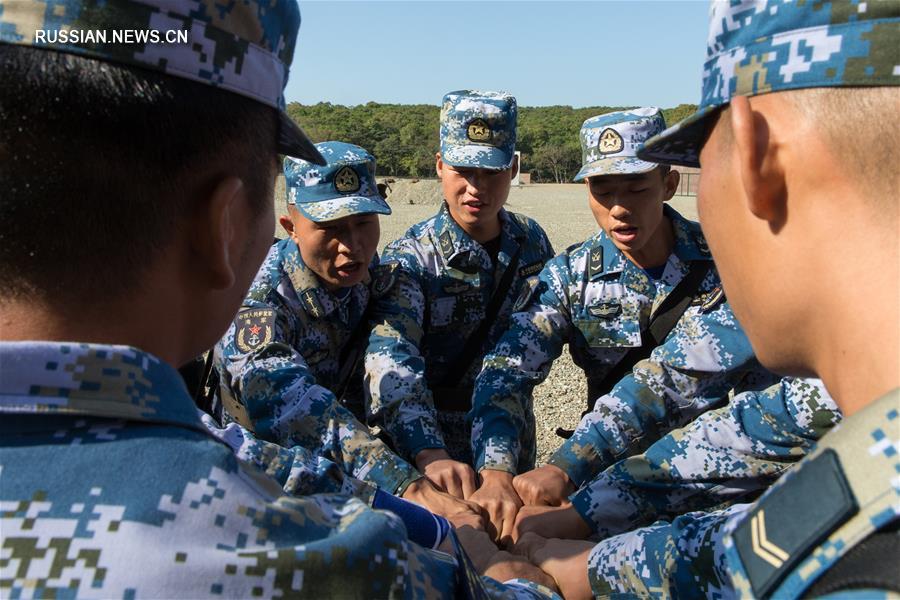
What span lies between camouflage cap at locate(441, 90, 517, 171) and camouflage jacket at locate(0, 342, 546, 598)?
351 centimetres

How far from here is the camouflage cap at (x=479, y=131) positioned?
15.0 feet

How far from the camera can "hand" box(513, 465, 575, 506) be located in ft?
10.4

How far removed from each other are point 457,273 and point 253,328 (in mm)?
1460

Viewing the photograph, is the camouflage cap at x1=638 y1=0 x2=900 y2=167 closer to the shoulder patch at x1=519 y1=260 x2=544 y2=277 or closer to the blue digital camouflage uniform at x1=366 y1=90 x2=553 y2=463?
the blue digital camouflage uniform at x1=366 y1=90 x2=553 y2=463

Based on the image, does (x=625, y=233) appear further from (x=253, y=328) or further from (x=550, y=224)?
(x=550, y=224)

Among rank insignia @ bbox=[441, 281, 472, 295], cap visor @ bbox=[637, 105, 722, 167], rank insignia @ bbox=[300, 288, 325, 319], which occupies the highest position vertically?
cap visor @ bbox=[637, 105, 722, 167]

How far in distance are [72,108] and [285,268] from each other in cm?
286

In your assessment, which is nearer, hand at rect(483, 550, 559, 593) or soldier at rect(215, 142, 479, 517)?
hand at rect(483, 550, 559, 593)

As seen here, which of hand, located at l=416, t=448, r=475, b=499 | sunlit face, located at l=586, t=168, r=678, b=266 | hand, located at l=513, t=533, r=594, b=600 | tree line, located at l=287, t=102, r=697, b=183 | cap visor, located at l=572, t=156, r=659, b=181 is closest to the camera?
hand, located at l=513, t=533, r=594, b=600

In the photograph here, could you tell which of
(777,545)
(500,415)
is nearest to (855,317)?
(777,545)

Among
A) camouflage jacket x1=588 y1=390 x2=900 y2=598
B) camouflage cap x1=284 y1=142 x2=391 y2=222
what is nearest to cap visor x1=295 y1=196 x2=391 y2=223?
camouflage cap x1=284 y1=142 x2=391 y2=222

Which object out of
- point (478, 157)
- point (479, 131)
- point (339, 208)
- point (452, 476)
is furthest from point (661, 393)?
point (479, 131)

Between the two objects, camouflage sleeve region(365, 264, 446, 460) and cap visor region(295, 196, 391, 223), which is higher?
cap visor region(295, 196, 391, 223)

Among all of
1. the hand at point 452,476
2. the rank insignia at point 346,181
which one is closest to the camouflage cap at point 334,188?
the rank insignia at point 346,181
